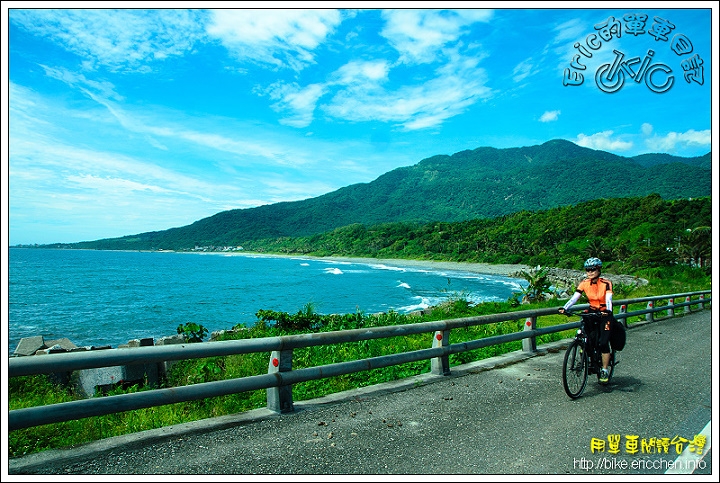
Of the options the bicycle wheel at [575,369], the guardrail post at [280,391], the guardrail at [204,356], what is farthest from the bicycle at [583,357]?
the guardrail post at [280,391]

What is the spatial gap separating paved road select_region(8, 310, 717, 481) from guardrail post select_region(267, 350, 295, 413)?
5.6 inches

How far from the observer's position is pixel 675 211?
3693 inches

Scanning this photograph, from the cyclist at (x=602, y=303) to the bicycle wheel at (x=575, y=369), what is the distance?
17.4 inches

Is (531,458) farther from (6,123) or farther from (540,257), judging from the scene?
(540,257)

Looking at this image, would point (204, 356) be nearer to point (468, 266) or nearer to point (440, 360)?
point (440, 360)

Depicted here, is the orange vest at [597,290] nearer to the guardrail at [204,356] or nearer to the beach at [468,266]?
the guardrail at [204,356]

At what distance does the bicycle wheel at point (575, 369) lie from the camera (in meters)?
6.50

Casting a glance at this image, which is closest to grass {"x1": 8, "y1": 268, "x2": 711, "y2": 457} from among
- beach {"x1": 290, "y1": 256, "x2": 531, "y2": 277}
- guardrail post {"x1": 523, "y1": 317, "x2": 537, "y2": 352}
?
guardrail post {"x1": 523, "y1": 317, "x2": 537, "y2": 352}

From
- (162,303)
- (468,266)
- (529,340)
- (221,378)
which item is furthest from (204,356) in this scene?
(468,266)

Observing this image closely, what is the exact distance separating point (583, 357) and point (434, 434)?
10.6 feet

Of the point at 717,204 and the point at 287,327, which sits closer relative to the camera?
the point at 717,204

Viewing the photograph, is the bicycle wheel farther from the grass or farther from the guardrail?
the grass

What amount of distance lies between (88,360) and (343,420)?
109 inches

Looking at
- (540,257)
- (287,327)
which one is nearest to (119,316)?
(287,327)
